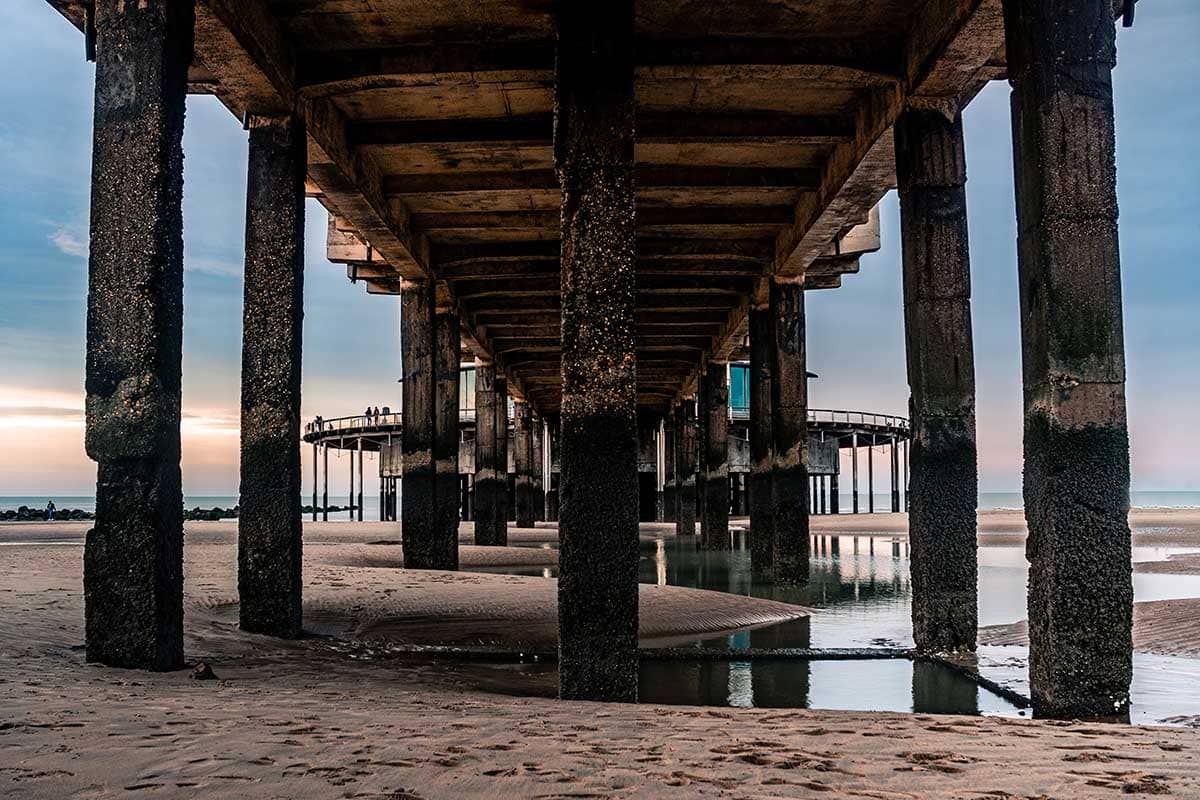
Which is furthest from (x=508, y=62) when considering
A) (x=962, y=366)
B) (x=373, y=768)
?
(x=373, y=768)

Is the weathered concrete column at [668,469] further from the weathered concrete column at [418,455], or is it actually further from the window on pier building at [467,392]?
the weathered concrete column at [418,455]

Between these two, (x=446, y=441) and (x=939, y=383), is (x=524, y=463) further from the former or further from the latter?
(x=939, y=383)

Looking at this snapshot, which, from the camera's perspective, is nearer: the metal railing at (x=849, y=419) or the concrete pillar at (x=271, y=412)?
the concrete pillar at (x=271, y=412)

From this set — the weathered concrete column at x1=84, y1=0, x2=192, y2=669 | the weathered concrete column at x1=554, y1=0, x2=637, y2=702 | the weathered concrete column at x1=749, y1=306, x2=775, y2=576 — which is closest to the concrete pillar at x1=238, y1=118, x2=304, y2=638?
the weathered concrete column at x1=84, y1=0, x2=192, y2=669

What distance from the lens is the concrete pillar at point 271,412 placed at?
8.50 meters

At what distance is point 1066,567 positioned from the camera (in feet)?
19.1

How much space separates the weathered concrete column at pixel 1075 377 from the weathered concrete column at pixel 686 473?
25117mm

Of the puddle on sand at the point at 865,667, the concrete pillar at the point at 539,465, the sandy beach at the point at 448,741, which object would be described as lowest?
the puddle on sand at the point at 865,667

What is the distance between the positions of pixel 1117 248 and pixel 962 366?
272cm

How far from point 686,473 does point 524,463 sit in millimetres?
7111

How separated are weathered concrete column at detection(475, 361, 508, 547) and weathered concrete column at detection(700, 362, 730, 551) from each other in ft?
16.6

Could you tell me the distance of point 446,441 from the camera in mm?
16938

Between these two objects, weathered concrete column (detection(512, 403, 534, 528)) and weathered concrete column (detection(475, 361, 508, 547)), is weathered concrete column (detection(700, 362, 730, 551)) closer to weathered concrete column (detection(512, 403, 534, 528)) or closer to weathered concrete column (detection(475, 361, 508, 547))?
weathered concrete column (detection(475, 361, 508, 547))

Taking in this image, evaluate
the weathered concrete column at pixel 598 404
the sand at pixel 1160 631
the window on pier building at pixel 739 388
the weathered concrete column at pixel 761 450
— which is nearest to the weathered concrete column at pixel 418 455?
the weathered concrete column at pixel 761 450
